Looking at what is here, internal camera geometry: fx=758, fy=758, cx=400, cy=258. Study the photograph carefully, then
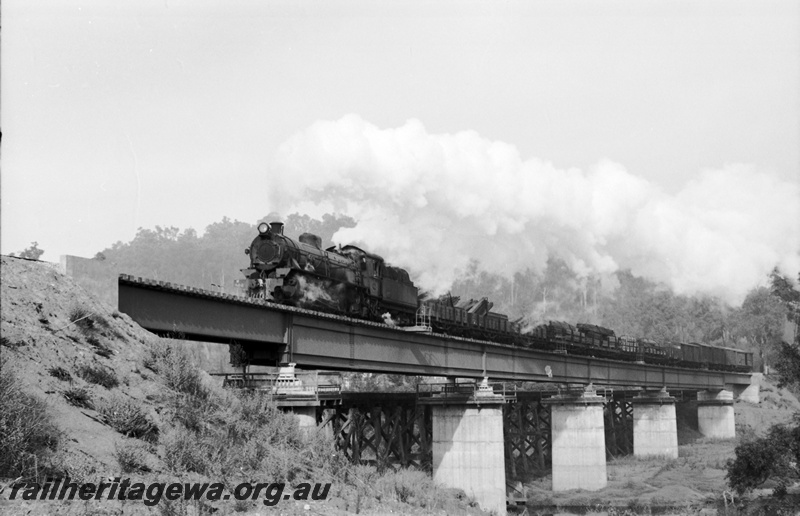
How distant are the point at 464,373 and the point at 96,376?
26539mm

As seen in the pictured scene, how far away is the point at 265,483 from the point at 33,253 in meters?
114

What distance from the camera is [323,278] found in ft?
104

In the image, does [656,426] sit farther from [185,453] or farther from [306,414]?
[185,453]

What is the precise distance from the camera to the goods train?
3000 centimetres

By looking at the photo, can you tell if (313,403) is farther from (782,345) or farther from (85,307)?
(782,345)

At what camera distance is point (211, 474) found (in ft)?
51.6

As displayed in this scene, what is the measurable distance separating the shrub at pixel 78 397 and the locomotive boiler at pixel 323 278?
14.0 metres

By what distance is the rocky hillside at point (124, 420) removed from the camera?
1361 centimetres

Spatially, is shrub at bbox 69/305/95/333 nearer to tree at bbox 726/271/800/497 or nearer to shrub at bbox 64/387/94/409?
shrub at bbox 64/387/94/409

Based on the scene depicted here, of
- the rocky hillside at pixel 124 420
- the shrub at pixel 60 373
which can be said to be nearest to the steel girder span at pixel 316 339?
the rocky hillside at pixel 124 420

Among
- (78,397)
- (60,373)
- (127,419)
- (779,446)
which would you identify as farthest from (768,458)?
(60,373)

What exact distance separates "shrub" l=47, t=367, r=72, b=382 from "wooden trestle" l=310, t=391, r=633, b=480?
15.1 meters

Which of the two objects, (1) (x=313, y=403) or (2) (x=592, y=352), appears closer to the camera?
(1) (x=313, y=403)

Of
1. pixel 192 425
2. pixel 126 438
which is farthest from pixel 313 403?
pixel 126 438
